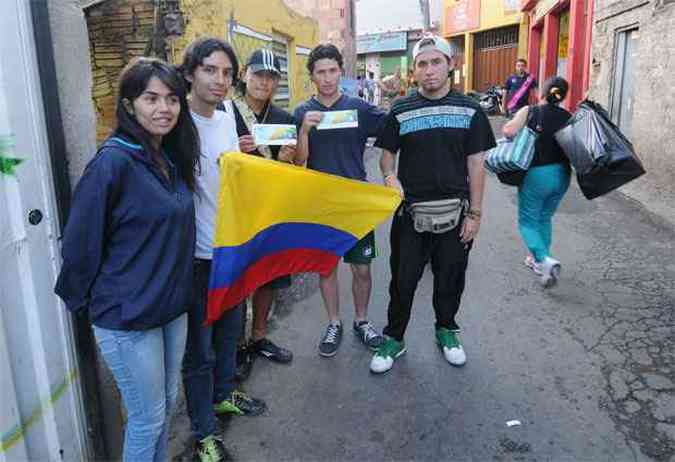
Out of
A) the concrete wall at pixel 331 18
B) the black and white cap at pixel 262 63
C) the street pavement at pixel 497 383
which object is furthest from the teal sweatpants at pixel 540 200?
the concrete wall at pixel 331 18

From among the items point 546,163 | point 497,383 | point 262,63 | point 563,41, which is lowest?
point 497,383

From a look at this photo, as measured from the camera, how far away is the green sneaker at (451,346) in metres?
3.50

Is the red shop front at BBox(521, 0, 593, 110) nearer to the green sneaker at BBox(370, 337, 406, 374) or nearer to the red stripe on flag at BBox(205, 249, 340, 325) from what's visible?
the green sneaker at BBox(370, 337, 406, 374)

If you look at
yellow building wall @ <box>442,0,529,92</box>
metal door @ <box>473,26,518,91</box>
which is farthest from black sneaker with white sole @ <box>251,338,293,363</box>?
metal door @ <box>473,26,518,91</box>

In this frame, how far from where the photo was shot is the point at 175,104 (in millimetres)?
2025

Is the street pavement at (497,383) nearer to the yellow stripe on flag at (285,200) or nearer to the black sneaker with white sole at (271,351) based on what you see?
the black sneaker with white sole at (271,351)

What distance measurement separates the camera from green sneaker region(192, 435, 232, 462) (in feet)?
8.51

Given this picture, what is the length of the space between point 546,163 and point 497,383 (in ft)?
7.10

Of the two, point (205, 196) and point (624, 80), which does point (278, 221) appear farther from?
point (624, 80)

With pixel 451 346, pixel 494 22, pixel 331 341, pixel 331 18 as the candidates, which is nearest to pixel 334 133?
pixel 331 341

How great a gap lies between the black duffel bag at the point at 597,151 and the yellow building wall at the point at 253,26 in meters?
3.89

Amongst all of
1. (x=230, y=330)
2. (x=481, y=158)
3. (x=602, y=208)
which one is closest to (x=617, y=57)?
(x=602, y=208)

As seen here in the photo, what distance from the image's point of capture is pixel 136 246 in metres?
1.89

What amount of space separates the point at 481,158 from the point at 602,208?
5084 millimetres
